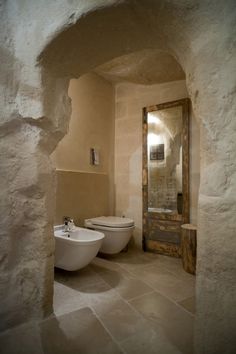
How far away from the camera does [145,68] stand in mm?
2449

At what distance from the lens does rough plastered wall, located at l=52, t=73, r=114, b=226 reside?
8.15 ft

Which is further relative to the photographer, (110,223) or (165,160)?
(165,160)

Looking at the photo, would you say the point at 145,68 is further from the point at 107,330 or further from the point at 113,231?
the point at 107,330

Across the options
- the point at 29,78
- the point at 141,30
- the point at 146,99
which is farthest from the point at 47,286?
the point at 146,99

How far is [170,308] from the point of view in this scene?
1.58 m

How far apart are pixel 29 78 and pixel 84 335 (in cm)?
159

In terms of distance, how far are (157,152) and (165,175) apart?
0.32m

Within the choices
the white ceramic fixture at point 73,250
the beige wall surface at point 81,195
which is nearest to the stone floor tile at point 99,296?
the white ceramic fixture at point 73,250

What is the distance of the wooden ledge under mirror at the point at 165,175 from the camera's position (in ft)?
8.62

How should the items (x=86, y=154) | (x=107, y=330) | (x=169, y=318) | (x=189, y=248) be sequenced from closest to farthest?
1. (x=107, y=330)
2. (x=169, y=318)
3. (x=189, y=248)
4. (x=86, y=154)

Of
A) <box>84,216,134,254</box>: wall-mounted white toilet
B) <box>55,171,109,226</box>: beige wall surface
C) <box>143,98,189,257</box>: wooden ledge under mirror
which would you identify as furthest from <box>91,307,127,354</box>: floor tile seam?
<box>143,98,189,257</box>: wooden ledge under mirror

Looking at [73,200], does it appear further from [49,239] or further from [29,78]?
[29,78]

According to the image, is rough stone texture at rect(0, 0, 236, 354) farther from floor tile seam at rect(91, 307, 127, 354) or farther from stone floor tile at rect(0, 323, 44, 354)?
floor tile seam at rect(91, 307, 127, 354)

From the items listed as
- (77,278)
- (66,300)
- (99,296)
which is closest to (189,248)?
(99,296)
